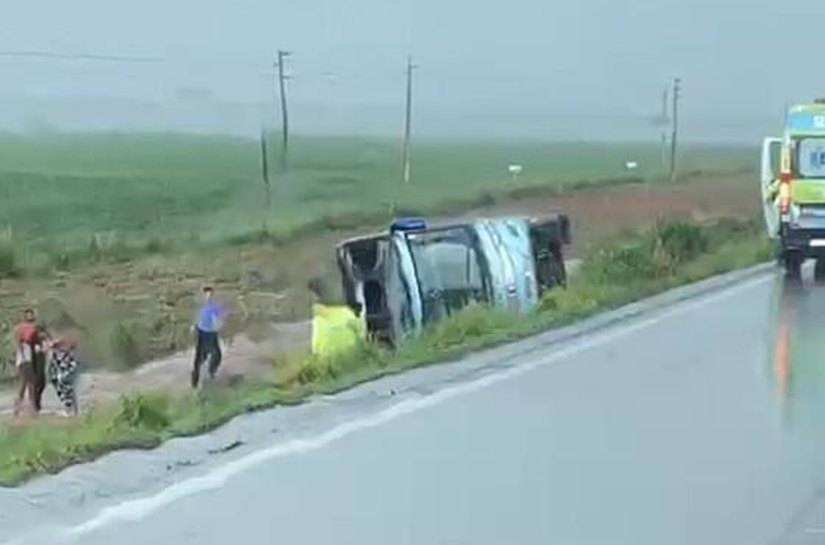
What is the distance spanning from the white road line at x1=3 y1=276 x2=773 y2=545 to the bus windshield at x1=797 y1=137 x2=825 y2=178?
1406 centimetres

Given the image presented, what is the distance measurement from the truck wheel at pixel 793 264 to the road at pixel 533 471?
16.9m

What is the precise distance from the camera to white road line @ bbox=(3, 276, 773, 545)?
10301 millimetres

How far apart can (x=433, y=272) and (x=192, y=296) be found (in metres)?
18.6

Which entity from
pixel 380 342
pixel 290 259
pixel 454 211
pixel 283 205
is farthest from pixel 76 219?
pixel 380 342

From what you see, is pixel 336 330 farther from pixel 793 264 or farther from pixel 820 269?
pixel 820 269

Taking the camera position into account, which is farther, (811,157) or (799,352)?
(811,157)

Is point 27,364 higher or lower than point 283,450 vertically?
lower

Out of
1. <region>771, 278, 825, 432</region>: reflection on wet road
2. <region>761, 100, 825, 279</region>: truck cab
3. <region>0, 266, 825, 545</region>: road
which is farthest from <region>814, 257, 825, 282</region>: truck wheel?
<region>0, 266, 825, 545</region>: road

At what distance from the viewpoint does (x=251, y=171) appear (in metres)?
91.1

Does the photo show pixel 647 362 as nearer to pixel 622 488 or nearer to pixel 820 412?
pixel 820 412

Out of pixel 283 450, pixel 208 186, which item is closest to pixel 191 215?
pixel 208 186

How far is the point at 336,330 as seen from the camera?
24.2 meters

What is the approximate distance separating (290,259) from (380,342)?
95.8 feet

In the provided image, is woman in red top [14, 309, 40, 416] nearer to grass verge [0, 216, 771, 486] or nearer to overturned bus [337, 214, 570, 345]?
grass verge [0, 216, 771, 486]
